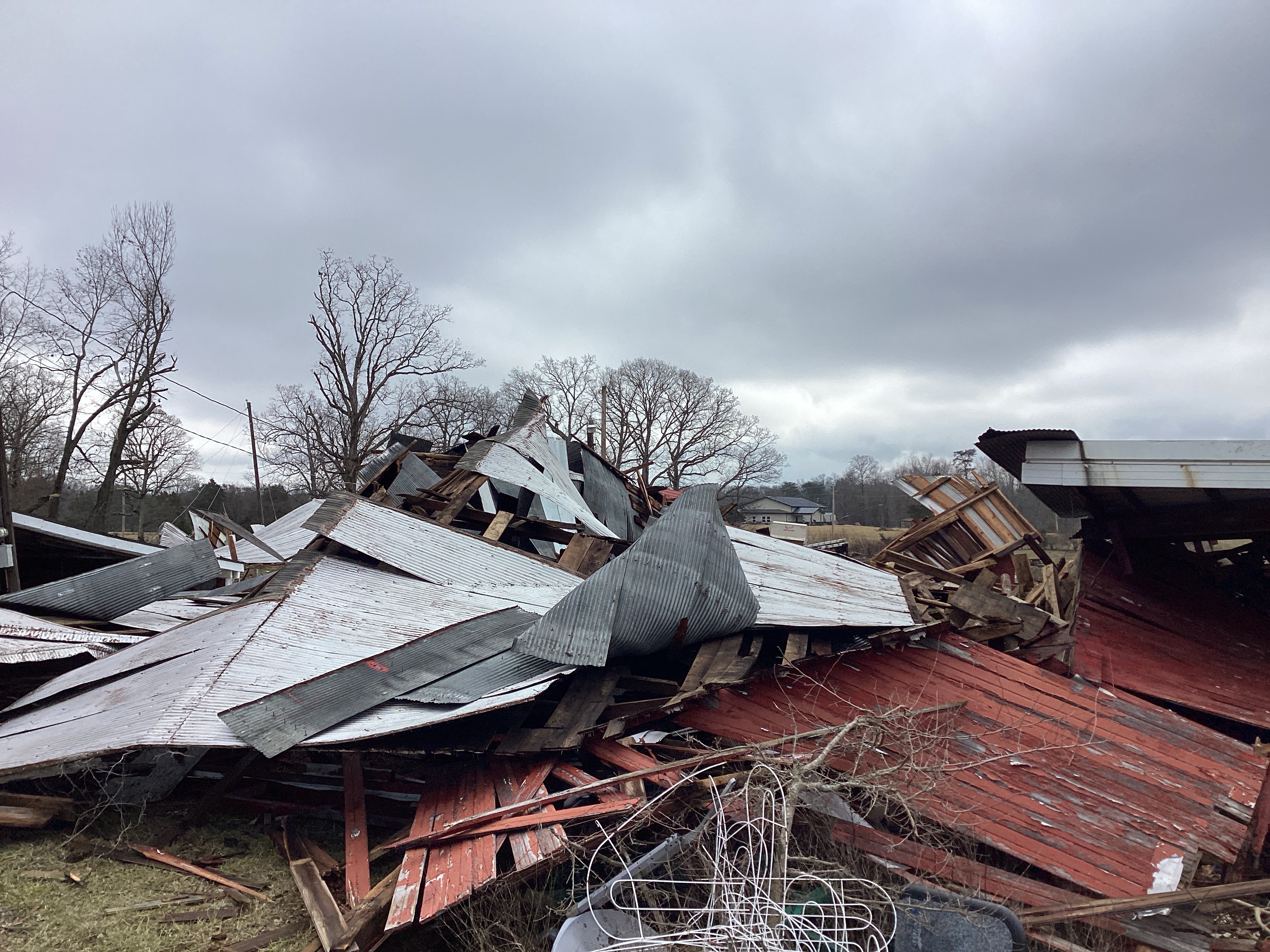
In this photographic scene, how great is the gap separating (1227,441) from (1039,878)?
326 cm

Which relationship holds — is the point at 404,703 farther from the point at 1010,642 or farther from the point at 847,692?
the point at 1010,642

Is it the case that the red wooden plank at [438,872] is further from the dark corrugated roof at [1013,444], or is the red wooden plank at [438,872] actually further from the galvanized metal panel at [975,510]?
the galvanized metal panel at [975,510]

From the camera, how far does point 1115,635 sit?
6.48 metres

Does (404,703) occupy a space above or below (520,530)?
Answer: below

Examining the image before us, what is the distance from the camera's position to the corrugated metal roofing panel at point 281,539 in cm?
808

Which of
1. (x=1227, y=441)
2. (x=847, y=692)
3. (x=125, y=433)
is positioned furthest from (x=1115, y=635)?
(x=125, y=433)

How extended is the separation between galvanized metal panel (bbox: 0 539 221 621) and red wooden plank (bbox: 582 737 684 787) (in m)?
5.17

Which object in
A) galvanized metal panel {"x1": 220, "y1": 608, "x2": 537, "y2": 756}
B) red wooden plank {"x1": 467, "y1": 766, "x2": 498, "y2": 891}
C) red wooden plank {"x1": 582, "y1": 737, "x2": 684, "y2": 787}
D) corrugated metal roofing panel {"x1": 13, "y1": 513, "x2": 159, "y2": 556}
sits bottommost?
red wooden plank {"x1": 467, "y1": 766, "x2": 498, "y2": 891}

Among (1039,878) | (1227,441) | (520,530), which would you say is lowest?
(1039,878)

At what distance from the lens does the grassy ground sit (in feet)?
10.5

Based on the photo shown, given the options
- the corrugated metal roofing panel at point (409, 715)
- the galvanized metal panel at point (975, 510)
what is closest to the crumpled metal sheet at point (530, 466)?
the corrugated metal roofing panel at point (409, 715)

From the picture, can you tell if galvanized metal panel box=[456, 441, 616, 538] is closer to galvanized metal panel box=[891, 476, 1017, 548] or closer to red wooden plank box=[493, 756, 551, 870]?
red wooden plank box=[493, 756, 551, 870]

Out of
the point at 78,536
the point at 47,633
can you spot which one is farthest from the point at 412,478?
the point at 78,536

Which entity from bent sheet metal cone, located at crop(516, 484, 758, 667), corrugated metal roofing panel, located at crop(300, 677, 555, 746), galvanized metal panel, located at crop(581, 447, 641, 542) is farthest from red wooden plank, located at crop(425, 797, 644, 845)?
galvanized metal panel, located at crop(581, 447, 641, 542)
